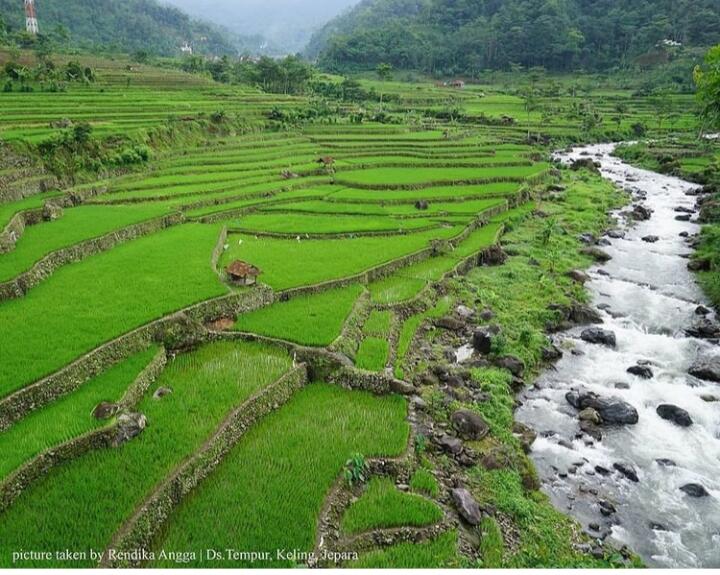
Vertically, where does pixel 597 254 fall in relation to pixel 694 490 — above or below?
above

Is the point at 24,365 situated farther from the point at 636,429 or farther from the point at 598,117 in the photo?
the point at 598,117

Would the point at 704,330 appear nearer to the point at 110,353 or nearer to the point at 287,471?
the point at 287,471

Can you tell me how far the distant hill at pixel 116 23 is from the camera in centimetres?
10588

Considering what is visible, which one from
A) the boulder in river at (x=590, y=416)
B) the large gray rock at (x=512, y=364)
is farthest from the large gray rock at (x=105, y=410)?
the boulder in river at (x=590, y=416)

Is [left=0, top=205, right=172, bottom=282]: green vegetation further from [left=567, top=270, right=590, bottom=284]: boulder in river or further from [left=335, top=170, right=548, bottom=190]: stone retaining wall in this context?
[left=567, top=270, right=590, bottom=284]: boulder in river

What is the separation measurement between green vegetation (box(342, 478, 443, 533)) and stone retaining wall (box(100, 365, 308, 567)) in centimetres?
303

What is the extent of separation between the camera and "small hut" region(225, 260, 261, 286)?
18250 millimetres

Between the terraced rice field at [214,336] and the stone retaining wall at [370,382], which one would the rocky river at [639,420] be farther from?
the terraced rice field at [214,336]

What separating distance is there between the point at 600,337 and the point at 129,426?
15.8 meters

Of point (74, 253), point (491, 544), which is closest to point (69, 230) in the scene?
point (74, 253)

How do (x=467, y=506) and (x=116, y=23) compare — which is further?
(x=116, y=23)

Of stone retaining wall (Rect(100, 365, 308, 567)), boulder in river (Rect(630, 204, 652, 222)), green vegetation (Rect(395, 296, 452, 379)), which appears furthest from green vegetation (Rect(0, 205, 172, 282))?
boulder in river (Rect(630, 204, 652, 222))

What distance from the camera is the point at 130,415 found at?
11391mm

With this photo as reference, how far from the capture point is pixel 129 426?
11.2 meters
